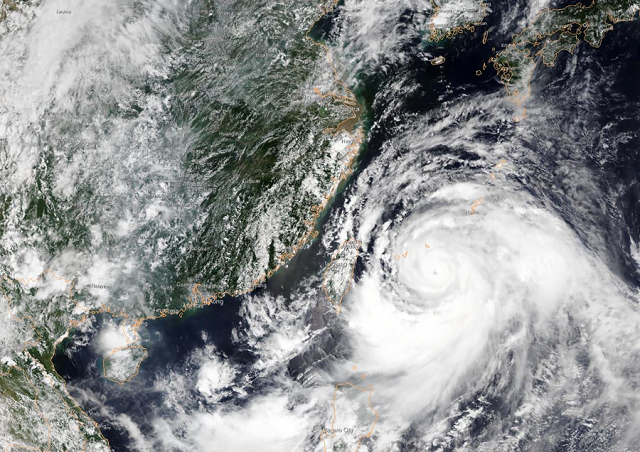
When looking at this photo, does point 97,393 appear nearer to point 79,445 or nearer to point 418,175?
point 79,445

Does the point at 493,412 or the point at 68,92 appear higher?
the point at 68,92

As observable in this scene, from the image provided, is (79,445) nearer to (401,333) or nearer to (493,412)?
(401,333)

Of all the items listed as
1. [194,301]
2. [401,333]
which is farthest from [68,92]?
[401,333]

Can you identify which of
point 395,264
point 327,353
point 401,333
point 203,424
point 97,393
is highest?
point 395,264

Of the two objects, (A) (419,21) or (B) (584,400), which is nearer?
(B) (584,400)

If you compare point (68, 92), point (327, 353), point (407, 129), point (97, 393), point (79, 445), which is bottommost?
point (79, 445)

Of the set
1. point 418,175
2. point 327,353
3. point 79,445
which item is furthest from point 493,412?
point 79,445
